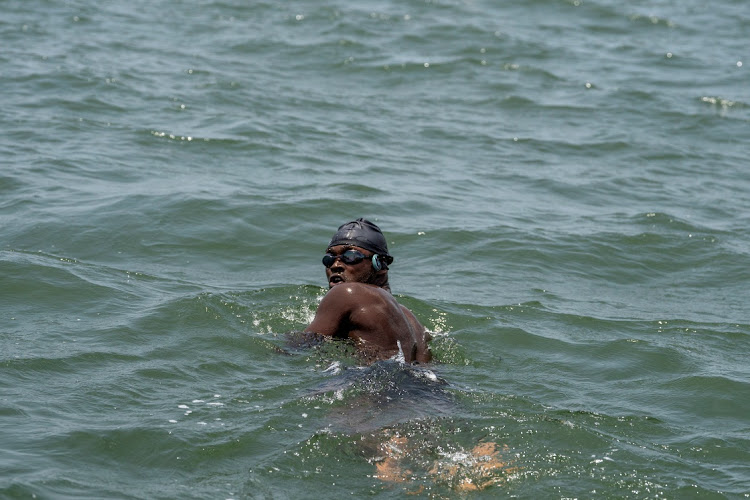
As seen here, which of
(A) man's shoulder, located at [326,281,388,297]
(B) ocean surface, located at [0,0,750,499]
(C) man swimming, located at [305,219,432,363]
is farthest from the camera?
(A) man's shoulder, located at [326,281,388,297]

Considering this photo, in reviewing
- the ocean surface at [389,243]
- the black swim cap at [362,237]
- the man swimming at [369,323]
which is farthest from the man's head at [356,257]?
the ocean surface at [389,243]

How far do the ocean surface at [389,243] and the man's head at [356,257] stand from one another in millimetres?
616

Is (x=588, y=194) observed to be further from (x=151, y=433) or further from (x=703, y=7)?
(x=703, y=7)

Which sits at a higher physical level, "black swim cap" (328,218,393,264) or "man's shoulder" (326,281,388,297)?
"black swim cap" (328,218,393,264)

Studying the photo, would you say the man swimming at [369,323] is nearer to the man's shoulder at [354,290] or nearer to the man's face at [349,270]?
the man's shoulder at [354,290]

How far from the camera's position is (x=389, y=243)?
36.4 ft

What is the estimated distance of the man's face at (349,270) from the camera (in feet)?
25.6

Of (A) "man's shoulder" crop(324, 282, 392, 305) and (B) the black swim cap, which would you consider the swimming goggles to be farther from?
(A) "man's shoulder" crop(324, 282, 392, 305)

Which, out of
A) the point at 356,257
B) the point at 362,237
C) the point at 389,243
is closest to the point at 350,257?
the point at 356,257

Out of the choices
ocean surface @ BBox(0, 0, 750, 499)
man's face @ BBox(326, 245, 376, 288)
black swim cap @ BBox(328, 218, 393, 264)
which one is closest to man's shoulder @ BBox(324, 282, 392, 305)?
ocean surface @ BBox(0, 0, 750, 499)

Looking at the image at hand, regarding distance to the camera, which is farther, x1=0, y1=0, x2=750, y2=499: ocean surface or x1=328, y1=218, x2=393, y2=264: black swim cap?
x1=328, y1=218, x2=393, y2=264: black swim cap

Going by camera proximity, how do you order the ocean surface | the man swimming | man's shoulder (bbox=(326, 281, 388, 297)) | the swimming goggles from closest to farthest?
the ocean surface → the man swimming → man's shoulder (bbox=(326, 281, 388, 297)) → the swimming goggles

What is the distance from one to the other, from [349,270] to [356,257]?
4.4 inches

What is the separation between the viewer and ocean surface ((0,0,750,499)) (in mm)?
6055
